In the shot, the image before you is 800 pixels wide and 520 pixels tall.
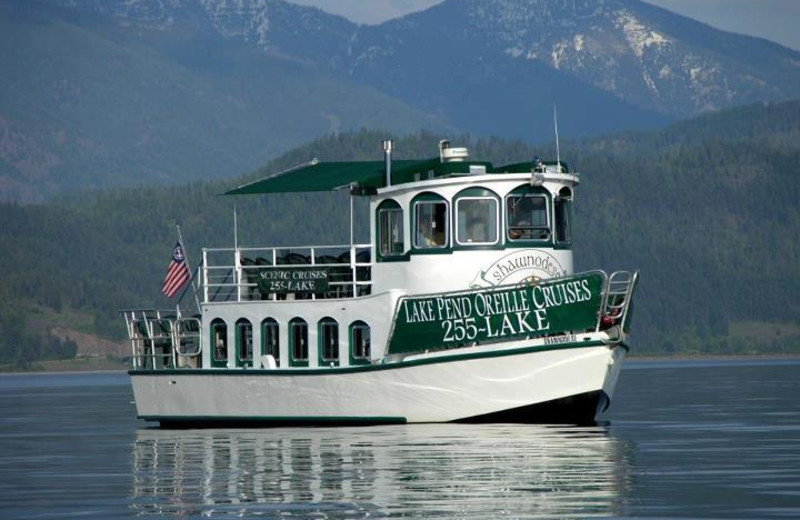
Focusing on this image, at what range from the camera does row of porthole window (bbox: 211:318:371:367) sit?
46.3 m

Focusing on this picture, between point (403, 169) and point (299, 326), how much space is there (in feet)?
14.7

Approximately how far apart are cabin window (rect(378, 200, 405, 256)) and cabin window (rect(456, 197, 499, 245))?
5.28ft

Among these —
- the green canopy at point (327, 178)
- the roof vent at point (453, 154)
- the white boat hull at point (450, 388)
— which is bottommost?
the white boat hull at point (450, 388)

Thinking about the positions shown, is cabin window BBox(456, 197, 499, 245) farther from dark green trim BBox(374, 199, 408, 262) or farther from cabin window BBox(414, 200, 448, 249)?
dark green trim BBox(374, 199, 408, 262)

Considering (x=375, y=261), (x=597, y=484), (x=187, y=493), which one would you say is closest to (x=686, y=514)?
(x=597, y=484)

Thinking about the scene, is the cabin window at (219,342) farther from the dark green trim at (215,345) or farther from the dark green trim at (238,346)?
the dark green trim at (238,346)

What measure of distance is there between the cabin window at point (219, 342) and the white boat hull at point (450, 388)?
4.66 ft

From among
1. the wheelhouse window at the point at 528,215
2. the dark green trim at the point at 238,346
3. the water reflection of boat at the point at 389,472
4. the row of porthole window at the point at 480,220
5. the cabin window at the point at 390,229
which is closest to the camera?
the water reflection of boat at the point at 389,472

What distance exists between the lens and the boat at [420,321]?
143ft

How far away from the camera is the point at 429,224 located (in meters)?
46.2

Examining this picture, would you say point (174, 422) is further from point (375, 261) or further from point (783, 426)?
point (783, 426)

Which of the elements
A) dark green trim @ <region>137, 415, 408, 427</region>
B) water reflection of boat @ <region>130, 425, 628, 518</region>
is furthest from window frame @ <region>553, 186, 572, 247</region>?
dark green trim @ <region>137, 415, 408, 427</region>

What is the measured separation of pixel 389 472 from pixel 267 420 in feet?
46.3

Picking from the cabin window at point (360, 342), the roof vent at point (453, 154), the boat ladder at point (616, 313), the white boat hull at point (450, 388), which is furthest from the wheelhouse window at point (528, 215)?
the cabin window at point (360, 342)
